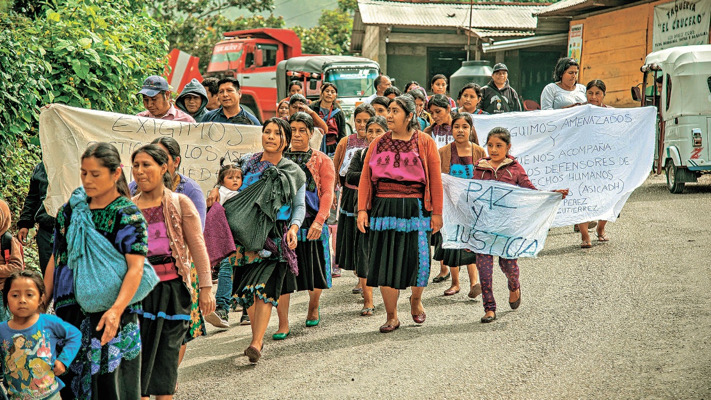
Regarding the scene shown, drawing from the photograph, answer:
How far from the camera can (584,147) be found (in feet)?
33.0

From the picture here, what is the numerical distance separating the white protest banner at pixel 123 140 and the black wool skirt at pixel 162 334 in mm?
2525

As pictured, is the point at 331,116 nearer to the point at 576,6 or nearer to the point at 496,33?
the point at 576,6

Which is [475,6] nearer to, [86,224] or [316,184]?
[316,184]

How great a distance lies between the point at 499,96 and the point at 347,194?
3996 mm

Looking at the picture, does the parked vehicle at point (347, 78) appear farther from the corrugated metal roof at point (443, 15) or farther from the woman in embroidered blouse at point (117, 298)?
the woman in embroidered blouse at point (117, 298)

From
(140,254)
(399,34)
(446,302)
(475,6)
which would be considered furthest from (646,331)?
(475,6)

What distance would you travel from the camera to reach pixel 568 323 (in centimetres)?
658

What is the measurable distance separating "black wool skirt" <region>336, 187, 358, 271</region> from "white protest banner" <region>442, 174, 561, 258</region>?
1000mm

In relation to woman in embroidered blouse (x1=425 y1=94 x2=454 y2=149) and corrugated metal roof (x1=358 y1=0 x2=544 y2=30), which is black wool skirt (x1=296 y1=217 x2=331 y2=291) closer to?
woman in embroidered blouse (x1=425 y1=94 x2=454 y2=149)

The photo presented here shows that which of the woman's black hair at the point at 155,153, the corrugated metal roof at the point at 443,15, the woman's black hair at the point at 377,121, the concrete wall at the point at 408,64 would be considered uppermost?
the corrugated metal roof at the point at 443,15

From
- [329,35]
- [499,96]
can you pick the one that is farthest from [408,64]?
[499,96]

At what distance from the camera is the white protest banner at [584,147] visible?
996 centimetres

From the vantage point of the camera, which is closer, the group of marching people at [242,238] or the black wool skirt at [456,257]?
the group of marching people at [242,238]

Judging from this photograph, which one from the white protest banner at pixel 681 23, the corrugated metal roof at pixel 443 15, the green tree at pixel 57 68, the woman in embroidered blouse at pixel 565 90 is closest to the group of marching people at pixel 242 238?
the green tree at pixel 57 68
